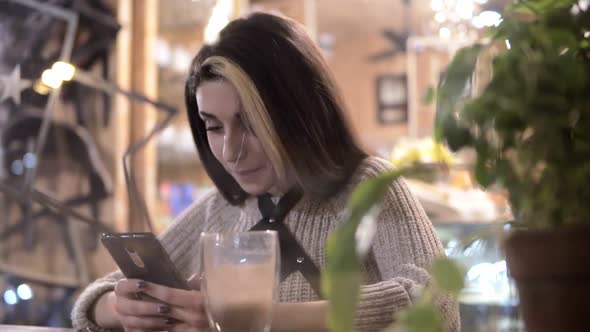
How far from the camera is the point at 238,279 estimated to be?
0.73 m

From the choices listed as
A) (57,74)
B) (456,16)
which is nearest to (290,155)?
(57,74)

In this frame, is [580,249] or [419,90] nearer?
[580,249]

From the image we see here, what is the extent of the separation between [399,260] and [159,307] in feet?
1.31

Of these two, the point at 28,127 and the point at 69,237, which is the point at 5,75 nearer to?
the point at 28,127

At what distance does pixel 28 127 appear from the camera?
244cm

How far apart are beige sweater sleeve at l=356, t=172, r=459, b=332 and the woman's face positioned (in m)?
0.24

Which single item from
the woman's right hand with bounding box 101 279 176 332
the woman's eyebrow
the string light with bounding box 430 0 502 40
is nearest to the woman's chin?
the woman's eyebrow

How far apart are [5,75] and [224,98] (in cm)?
143

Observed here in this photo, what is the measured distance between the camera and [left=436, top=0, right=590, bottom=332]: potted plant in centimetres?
42

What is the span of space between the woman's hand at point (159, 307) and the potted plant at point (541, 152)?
521mm

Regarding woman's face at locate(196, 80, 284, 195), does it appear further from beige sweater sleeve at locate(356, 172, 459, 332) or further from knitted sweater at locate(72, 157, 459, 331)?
beige sweater sleeve at locate(356, 172, 459, 332)

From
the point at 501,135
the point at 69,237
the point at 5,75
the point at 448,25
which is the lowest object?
the point at 501,135

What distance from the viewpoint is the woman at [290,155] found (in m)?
1.20

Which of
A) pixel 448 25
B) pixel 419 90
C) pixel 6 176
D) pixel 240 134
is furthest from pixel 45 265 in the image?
pixel 419 90
